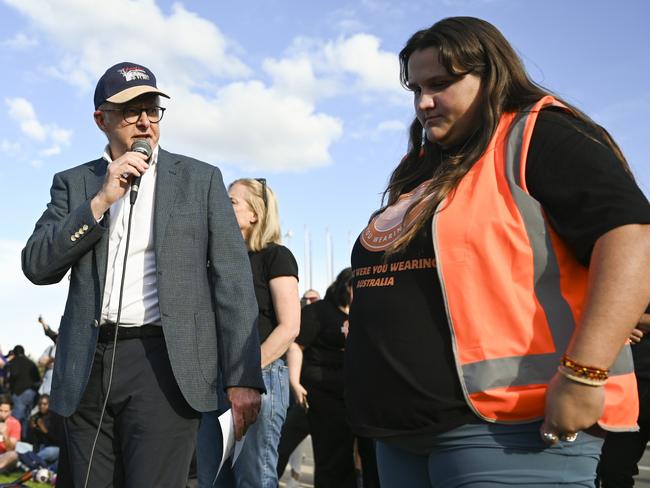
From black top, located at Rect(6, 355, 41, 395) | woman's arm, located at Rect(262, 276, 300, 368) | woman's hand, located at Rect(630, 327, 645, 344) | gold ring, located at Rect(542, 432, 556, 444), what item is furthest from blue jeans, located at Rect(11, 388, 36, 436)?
gold ring, located at Rect(542, 432, 556, 444)

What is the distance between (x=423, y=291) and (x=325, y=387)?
4.50 meters

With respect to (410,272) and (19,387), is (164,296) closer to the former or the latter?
(410,272)

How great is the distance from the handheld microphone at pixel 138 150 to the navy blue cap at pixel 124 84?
19 centimetres

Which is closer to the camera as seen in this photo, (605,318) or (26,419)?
(605,318)

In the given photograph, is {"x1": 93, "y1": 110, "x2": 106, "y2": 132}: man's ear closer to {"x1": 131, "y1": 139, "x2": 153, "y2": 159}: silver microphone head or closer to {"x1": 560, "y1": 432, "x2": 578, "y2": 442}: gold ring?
{"x1": 131, "y1": 139, "x2": 153, "y2": 159}: silver microphone head

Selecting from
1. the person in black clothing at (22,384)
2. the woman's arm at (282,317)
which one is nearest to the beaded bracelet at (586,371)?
the woman's arm at (282,317)

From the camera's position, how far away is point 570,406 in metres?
1.61

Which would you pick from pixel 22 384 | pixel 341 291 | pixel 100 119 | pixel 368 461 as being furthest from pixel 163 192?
pixel 22 384

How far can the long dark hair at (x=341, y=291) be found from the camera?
251 inches

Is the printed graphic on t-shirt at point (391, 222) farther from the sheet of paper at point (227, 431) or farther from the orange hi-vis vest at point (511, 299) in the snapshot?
the sheet of paper at point (227, 431)

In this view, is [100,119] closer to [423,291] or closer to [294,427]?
[423,291]

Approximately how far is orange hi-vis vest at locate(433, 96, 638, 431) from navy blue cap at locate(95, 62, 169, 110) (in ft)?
5.40

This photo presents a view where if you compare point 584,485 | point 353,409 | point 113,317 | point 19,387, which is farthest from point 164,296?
point 19,387

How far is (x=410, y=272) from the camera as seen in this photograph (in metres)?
1.89
